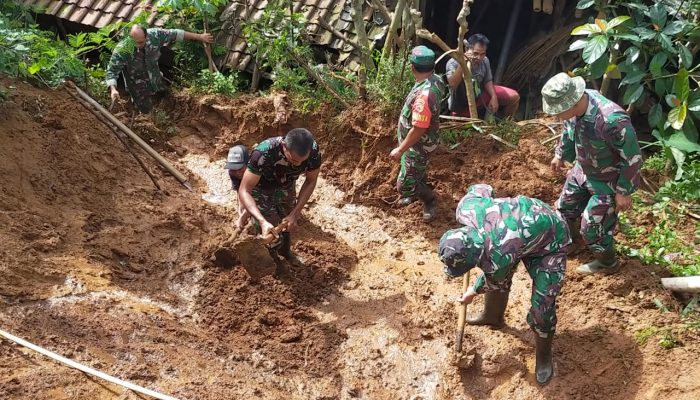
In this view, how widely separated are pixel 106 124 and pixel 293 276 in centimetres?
293

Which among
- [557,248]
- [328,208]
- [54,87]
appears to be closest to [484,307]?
[557,248]

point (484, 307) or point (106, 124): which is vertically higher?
point (484, 307)

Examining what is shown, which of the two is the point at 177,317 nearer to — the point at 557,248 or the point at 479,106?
the point at 557,248

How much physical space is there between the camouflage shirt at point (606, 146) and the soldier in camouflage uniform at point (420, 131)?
137cm

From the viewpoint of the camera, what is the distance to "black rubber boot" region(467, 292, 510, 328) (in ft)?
15.7

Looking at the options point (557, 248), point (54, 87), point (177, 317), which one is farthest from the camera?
point (54, 87)

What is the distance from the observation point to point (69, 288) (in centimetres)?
454

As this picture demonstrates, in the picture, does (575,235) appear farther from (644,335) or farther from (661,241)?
(644,335)

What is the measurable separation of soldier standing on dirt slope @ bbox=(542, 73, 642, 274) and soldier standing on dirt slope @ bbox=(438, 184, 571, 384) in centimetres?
69

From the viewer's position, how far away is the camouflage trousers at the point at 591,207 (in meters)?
4.75

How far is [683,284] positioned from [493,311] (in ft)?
4.59

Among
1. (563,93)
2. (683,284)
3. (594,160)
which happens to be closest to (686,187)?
(683,284)

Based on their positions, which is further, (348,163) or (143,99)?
(143,99)

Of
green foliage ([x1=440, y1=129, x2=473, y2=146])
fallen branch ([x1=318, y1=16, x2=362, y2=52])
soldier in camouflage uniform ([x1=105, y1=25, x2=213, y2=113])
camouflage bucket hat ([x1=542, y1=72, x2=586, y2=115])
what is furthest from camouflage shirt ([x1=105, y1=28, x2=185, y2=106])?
camouflage bucket hat ([x1=542, y1=72, x2=586, y2=115])
